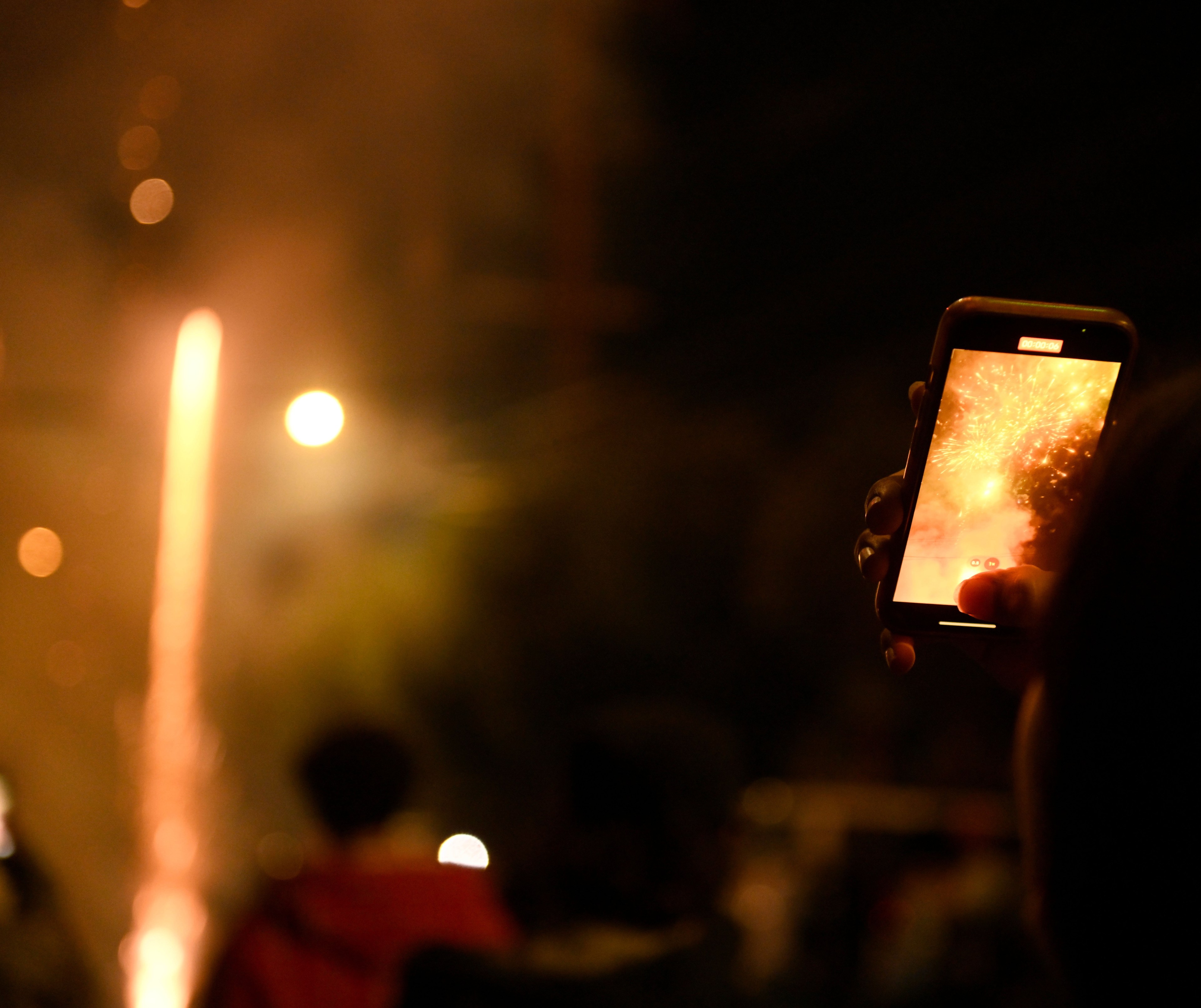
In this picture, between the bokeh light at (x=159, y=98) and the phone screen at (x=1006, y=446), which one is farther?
the bokeh light at (x=159, y=98)

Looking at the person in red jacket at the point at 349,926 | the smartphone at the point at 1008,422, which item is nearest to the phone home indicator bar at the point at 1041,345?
the smartphone at the point at 1008,422

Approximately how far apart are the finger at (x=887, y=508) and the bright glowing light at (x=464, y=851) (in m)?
8.30

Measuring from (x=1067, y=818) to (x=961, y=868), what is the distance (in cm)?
575

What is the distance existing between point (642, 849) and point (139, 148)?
6.76 metres

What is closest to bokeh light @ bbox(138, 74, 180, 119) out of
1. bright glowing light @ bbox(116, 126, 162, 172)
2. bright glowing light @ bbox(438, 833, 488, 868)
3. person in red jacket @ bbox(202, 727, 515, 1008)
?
bright glowing light @ bbox(116, 126, 162, 172)

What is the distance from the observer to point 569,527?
1229 cm

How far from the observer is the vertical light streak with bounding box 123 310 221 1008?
10.4 m

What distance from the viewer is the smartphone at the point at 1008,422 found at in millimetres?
1172

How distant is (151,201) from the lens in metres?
8.23

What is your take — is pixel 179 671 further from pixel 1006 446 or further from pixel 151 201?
pixel 1006 446

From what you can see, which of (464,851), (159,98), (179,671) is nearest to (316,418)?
(159,98)

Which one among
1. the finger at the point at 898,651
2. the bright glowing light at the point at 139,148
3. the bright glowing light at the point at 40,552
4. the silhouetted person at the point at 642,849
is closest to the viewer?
the finger at the point at 898,651

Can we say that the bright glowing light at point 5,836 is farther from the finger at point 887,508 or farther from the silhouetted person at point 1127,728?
the silhouetted person at point 1127,728

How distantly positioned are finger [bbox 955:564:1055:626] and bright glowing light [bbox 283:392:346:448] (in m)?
7.54
